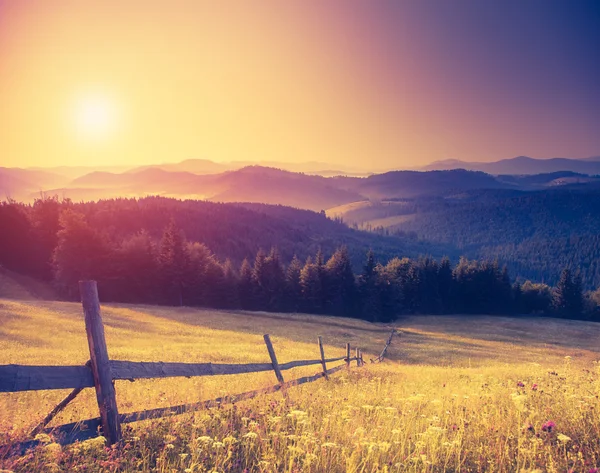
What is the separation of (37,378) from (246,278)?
209ft

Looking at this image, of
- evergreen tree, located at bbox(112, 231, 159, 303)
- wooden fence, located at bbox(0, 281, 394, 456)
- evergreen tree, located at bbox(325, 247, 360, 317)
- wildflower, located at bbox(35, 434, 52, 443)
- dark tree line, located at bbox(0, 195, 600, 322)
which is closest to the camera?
wildflower, located at bbox(35, 434, 52, 443)

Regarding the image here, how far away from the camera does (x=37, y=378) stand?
4.64m

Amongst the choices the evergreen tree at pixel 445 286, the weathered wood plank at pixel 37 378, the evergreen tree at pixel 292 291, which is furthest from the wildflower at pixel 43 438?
the evergreen tree at pixel 445 286

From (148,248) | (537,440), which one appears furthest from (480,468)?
(148,248)

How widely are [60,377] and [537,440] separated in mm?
5634

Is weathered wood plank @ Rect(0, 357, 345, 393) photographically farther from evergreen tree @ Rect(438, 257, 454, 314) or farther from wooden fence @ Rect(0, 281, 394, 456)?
evergreen tree @ Rect(438, 257, 454, 314)

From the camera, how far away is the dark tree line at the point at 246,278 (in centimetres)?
5845

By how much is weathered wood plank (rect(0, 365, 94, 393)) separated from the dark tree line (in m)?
57.4

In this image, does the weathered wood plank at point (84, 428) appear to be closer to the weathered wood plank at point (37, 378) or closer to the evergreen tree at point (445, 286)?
the weathered wood plank at point (37, 378)

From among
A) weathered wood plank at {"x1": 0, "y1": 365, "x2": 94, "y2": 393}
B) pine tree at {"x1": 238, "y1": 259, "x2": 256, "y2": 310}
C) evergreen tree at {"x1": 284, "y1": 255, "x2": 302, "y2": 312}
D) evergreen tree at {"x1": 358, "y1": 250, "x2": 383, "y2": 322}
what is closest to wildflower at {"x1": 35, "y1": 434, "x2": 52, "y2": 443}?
weathered wood plank at {"x1": 0, "y1": 365, "x2": 94, "y2": 393}

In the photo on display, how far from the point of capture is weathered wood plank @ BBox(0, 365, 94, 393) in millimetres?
4453

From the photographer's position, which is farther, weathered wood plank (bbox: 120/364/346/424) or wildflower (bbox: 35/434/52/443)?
weathered wood plank (bbox: 120/364/346/424)

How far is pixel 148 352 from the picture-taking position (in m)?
22.9

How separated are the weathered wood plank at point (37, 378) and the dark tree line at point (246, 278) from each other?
57375 mm
